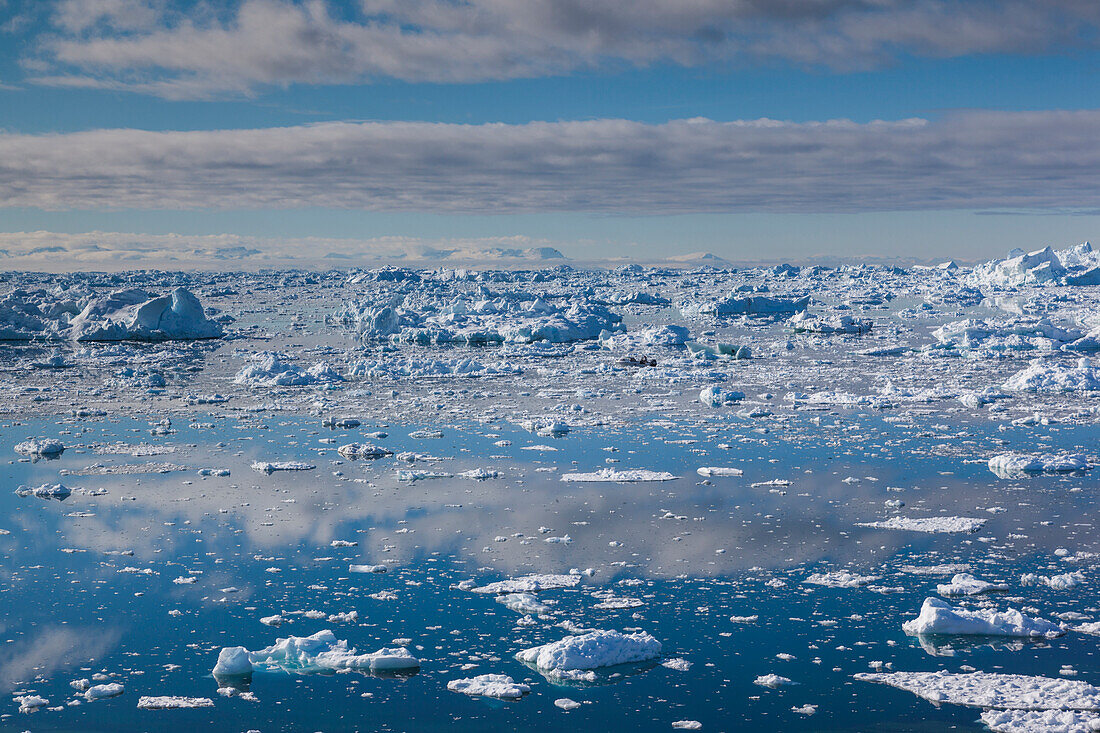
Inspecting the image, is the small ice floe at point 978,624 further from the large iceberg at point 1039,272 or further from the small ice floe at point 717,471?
the large iceberg at point 1039,272

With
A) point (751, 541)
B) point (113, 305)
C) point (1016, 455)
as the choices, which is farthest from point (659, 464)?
point (113, 305)

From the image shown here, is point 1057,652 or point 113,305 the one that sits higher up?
point 113,305

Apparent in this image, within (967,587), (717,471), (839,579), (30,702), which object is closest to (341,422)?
(717,471)

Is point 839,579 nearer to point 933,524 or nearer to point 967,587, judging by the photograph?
point 967,587

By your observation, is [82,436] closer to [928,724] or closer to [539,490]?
[539,490]

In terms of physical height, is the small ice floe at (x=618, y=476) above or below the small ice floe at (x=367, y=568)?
above

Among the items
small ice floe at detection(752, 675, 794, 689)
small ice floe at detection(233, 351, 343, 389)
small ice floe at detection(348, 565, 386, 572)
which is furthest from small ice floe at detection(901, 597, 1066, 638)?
small ice floe at detection(233, 351, 343, 389)

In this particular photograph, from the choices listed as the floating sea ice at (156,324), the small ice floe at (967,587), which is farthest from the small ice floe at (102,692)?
the floating sea ice at (156,324)
